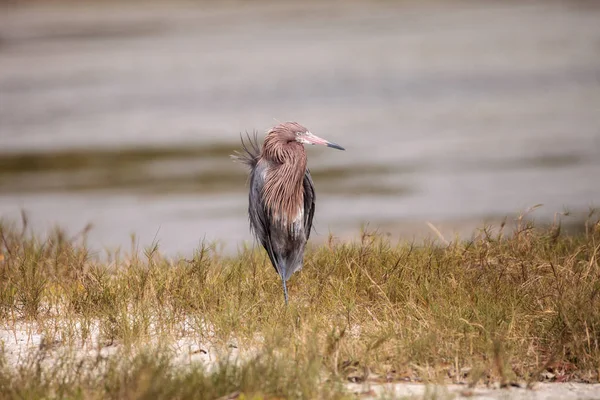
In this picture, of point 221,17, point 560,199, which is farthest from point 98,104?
point 221,17

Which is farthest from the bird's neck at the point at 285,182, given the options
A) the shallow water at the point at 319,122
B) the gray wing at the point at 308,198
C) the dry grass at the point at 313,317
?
the shallow water at the point at 319,122

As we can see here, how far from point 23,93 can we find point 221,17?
26.4 m

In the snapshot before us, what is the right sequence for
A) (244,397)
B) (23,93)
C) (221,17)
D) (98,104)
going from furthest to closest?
(221,17) → (23,93) → (98,104) → (244,397)

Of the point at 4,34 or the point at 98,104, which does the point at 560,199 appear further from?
the point at 4,34

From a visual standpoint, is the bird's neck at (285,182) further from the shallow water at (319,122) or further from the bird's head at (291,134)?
the shallow water at (319,122)

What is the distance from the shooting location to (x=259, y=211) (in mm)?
6324

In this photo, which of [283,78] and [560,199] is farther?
[283,78]

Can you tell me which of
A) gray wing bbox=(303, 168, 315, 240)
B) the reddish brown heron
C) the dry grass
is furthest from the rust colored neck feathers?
the dry grass

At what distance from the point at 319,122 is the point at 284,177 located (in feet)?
37.3

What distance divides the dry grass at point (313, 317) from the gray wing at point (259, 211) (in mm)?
197

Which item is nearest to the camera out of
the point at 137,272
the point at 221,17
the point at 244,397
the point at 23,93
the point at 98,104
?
the point at 244,397

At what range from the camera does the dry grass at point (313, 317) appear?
14.4 feet

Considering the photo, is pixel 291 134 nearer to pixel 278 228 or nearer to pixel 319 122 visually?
pixel 278 228

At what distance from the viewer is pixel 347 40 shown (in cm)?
3178
